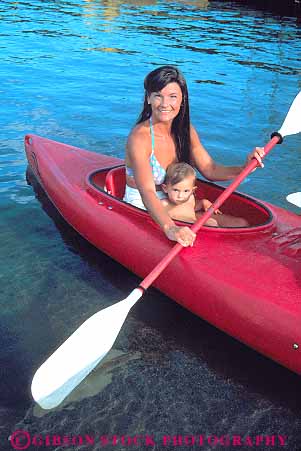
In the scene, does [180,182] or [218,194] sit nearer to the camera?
[180,182]

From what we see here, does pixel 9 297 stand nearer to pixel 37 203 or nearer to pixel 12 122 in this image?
pixel 37 203

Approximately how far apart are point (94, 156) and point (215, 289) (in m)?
2.20

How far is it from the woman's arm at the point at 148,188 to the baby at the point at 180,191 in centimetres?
19

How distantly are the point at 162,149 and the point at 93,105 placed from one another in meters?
4.78

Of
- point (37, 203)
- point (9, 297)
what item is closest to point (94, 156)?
point (37, 203)

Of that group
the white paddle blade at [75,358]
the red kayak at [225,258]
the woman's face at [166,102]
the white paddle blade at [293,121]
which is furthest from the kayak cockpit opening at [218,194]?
the white paddle blade at [75,358]

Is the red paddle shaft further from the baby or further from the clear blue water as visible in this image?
the clear blue water

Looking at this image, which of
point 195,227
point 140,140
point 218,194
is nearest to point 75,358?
point 195,227

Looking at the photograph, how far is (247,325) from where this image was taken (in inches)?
106

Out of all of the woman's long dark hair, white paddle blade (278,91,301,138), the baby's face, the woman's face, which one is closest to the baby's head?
the baby's face

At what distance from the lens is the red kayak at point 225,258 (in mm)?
2609

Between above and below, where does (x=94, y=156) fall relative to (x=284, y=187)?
above

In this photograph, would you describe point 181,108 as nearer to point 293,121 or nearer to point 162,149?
point 162,149

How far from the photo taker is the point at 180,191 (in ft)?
10.8
